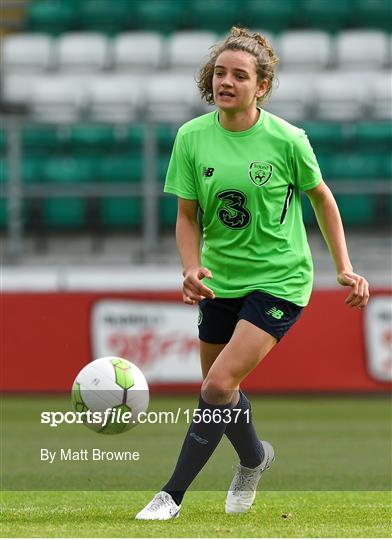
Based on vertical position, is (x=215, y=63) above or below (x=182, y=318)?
above

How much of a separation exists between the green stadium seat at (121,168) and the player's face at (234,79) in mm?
8870

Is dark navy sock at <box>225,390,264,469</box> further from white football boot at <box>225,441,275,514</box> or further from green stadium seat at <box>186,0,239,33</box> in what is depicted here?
green stadium seat at <box>186,0,239,33</box>

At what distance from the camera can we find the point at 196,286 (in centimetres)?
502

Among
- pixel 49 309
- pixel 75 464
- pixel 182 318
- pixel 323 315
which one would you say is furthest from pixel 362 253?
pixel 75 464

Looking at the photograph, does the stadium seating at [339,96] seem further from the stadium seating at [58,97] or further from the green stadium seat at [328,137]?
the stadium seating at [58,97]

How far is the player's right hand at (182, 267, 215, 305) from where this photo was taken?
5.02 m

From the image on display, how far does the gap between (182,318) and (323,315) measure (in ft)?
4.43

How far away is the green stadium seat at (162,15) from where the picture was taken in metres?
17.6

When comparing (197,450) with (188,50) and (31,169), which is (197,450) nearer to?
(31,169)

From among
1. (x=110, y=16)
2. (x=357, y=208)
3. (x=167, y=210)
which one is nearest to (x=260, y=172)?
(x=357, y=208)

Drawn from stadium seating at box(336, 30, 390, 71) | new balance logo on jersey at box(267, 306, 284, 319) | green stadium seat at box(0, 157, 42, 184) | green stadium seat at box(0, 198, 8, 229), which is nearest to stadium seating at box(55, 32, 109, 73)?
green stadium seat at box(0, 157, 42, 184)

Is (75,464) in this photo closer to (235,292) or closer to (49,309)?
(235,292)

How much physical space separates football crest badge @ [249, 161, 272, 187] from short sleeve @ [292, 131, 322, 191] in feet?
0.43

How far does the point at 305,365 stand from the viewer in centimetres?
1194
